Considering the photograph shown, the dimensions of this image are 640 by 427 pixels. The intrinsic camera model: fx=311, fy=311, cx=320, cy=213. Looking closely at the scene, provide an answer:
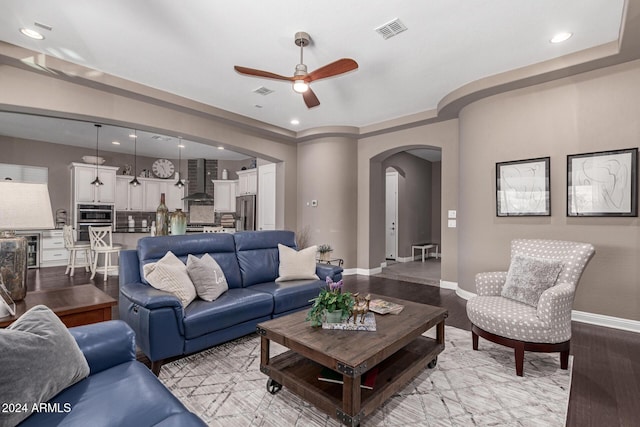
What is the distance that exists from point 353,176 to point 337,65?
144 inches

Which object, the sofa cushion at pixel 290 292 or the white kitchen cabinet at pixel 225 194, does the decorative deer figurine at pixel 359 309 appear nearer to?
the sofa cushion at pixel 290 292

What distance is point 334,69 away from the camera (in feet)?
9.71

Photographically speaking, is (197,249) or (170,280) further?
(197,249)

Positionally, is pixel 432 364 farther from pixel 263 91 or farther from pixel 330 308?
pixel 263 91

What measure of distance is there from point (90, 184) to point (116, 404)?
8010 mm

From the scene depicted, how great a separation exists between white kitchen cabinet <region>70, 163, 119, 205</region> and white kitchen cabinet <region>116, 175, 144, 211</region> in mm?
286

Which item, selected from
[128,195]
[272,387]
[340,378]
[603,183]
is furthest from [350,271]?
[128,195]

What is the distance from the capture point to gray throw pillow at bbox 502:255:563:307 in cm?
263

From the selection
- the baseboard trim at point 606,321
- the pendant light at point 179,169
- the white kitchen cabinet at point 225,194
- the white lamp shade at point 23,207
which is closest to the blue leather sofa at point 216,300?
the white lamp shade at point 23,207

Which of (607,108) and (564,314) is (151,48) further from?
(607,108)

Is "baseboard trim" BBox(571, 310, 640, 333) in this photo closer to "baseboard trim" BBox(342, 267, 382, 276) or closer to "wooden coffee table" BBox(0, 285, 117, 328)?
"baseboard trim" BBox(342, 267, 382, 276)

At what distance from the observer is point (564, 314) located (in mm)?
2363

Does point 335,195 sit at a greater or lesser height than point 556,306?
greater

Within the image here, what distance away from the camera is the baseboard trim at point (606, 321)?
3.28 metres
